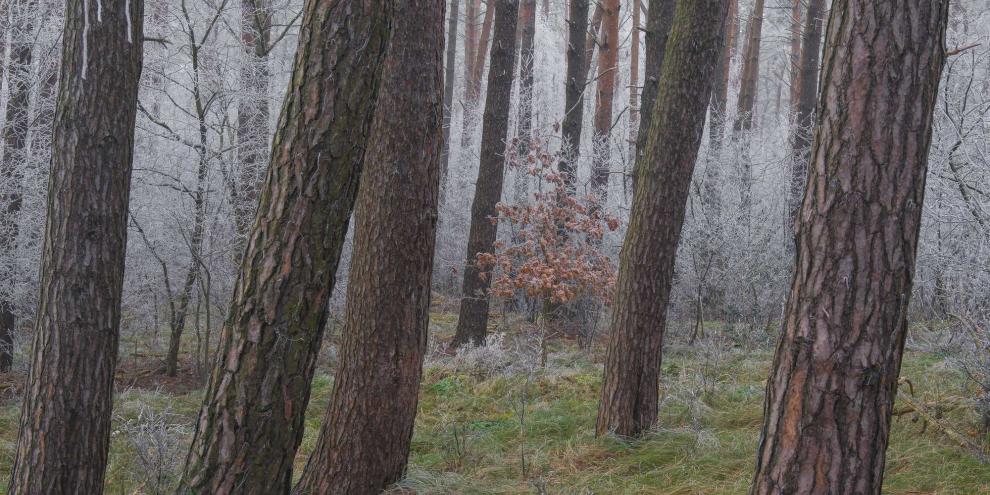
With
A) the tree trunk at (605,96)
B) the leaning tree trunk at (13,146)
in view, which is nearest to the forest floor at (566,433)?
the leaning tree trunk at (13,146)

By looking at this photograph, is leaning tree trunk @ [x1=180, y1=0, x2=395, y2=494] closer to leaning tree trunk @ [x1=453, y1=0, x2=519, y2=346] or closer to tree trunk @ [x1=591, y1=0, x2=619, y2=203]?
leaning tree trunk @ [x1=453, y1=0, x2=519, y2=346]

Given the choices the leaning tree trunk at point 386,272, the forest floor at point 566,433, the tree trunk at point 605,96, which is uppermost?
the tree trunk at point 605,96

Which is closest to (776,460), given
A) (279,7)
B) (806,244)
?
(806,244)

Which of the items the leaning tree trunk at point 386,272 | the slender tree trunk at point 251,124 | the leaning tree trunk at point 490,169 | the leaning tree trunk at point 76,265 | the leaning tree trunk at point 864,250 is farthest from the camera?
the leaning tree trunk at point 490,169

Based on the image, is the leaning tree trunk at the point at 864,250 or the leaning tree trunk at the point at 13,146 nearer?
the leaning tree trunk at the point at 864,250

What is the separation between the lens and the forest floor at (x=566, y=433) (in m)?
4.16

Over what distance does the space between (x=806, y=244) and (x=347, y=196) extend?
61.0 inches

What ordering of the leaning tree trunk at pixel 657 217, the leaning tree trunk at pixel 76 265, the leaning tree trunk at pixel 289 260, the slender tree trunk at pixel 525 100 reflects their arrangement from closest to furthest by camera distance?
the leaning tree trunk at pixel 289 260, the leaning tree trunk at pixel 76 265, the leaning tree trunk at pixel 657 217, the slender tree trunk at pixel 525 100

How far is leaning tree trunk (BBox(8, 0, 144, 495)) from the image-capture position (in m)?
3.81

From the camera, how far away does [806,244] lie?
8.16ft

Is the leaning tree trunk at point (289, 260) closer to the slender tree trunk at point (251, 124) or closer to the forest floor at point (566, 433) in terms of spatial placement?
the forest floor at point (566, 433)

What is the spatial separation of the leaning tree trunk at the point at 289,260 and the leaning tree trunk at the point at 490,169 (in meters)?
5.75

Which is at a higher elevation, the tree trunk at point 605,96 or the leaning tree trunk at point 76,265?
the tree trunk at point 605,96

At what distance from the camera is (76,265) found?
151 inches
